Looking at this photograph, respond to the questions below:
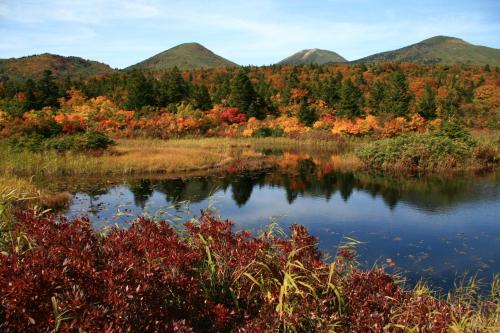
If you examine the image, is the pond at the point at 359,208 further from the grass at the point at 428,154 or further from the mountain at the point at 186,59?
the mountain at the point at 186,59

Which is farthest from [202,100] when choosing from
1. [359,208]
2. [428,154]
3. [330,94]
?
[359,208]

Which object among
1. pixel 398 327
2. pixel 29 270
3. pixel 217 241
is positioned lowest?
pixel 398 327

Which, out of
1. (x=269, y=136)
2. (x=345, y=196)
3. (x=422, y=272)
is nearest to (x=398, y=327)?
(x=422, y=272)

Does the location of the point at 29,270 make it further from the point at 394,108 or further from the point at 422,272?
the point at 394,108

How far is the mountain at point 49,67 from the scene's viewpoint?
91.5 metres

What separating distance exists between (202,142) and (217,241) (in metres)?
30.3

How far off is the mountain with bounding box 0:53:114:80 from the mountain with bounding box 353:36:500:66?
3495 inches

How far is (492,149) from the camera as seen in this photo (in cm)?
2662

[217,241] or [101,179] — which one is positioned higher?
[217,241]

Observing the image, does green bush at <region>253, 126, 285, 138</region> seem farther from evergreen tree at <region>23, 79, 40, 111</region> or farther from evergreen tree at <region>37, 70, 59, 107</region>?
evergreen tree at <region>23, 79, 40, 111</region>

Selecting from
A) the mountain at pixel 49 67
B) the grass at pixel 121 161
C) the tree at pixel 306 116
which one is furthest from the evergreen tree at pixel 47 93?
the mountain at pixel 49 67

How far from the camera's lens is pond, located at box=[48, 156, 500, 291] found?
10.2 meters

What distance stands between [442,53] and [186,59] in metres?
93.2

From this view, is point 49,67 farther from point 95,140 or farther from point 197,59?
point 95,140
